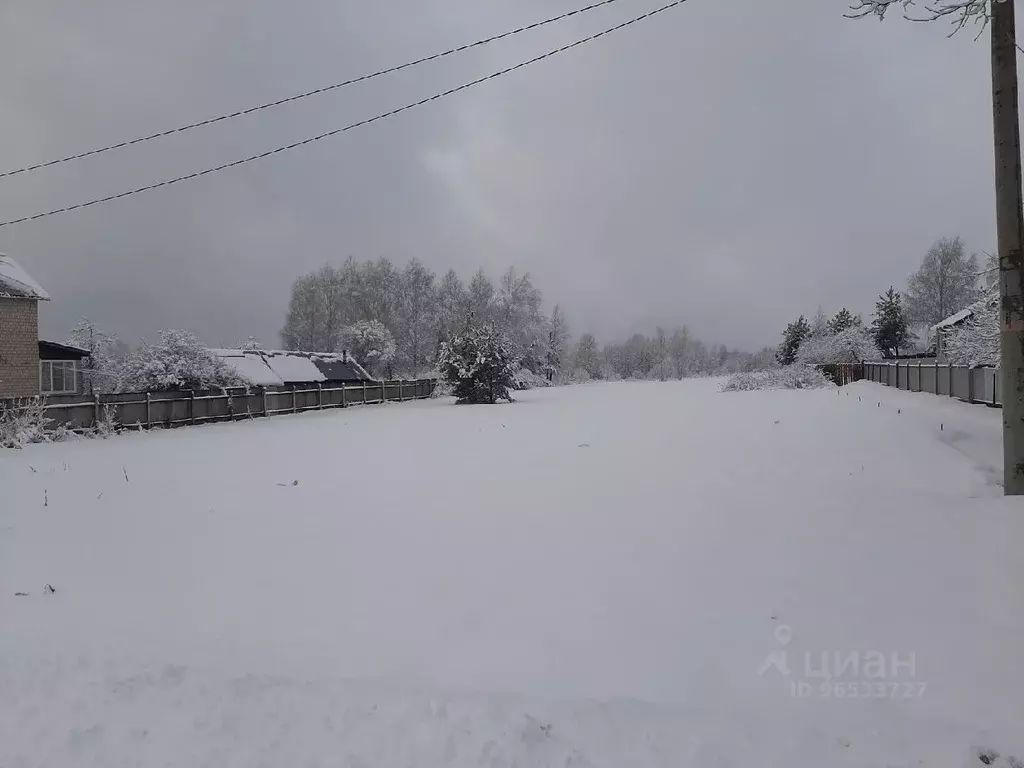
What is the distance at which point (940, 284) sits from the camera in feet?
151

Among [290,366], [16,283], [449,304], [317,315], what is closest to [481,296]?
[449,304]

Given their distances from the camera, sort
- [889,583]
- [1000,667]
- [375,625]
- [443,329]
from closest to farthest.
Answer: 1. [1000,667]
2. [375,625]
3. [889,583]
4. [443,329]

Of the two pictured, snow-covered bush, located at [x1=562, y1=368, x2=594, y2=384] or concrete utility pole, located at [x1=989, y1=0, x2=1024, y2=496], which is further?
snow-covered bush, located at [x1=562, y1=368, x2=594, y2=384]

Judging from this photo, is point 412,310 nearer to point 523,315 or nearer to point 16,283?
point 523,315

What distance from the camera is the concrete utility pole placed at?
5590 mm

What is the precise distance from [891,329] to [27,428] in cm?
5663

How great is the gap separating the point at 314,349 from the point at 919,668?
204 feet

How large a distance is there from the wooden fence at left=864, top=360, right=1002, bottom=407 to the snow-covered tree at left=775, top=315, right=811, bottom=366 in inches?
1032

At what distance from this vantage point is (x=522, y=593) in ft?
13.6

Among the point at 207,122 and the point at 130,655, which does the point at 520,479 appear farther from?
the point at 207,122

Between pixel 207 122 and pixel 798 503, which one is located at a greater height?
pixel 207 122

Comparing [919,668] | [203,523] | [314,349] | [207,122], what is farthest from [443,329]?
[919,668]

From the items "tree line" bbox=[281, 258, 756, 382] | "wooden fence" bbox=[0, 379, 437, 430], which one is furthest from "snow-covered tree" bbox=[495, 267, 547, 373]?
"wooden fence" bbox=[0, 379, 437, 430]

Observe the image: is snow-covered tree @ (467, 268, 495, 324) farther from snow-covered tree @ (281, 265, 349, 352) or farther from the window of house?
the window of house
